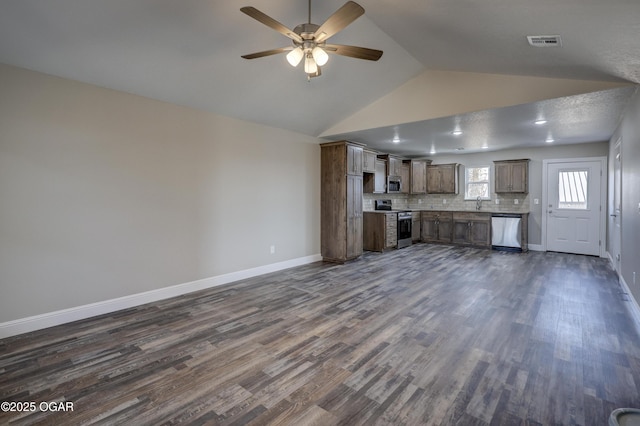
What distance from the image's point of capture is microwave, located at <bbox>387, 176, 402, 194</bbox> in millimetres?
8047

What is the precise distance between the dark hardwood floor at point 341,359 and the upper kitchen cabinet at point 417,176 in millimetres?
4893

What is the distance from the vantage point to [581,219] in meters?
6.81

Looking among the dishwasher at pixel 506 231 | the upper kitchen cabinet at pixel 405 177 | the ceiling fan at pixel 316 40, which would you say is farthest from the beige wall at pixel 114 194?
the dishwasher at pixel 506 231

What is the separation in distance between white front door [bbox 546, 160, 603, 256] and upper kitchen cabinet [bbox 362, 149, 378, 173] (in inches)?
165

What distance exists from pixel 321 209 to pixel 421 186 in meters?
3.92

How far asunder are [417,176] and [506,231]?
8.93ft

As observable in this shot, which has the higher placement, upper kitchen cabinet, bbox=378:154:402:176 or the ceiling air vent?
the ceiling air vent

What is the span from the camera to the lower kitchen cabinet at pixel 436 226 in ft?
27.3

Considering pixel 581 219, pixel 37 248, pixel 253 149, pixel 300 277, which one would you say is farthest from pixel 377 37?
pixel 581 219

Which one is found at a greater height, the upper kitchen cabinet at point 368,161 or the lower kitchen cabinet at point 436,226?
the upper kitchen cabinet at point 368,161

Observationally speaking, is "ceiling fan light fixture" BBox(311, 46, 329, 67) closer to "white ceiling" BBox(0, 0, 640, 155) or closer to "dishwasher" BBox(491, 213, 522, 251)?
"white ceiling" BBox(0, 0, 640, 155)

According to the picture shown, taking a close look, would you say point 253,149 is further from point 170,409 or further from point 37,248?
point 170,409

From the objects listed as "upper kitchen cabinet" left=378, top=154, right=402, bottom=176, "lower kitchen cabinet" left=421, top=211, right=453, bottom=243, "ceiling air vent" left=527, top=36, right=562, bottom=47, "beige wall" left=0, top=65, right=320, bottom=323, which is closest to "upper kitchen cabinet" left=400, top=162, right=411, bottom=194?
"upper kitchen cabinet" left=378, top=154, right=402, bottom=176

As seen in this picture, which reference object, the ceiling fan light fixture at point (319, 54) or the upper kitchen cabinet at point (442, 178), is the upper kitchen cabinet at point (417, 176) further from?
the ceiling fan light fixture at point (319, 54)
